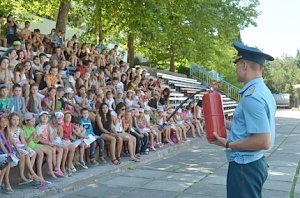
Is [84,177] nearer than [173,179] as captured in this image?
Yes

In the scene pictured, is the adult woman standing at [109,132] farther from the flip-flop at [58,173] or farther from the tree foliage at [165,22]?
the tree foliage at [165,22]

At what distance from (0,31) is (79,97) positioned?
347 cm

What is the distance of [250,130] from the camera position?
3297mm

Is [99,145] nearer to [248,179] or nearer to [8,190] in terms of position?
[8,190]

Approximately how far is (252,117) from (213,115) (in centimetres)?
47

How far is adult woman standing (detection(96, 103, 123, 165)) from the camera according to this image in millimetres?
10023

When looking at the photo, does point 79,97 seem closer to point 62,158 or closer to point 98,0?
point 62,158

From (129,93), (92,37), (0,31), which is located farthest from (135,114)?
(92,37)

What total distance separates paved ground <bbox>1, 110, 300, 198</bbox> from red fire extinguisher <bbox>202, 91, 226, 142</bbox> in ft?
12.4

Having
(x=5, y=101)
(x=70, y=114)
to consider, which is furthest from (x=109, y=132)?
(x=5, y=101)

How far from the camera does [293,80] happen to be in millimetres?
67438

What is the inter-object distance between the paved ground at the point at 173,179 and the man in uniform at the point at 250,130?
3920mm

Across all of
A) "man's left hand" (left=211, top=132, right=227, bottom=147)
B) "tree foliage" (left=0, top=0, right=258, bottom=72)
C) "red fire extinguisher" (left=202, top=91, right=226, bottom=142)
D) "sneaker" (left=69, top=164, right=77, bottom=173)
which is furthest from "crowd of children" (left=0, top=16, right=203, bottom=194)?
"man's left hand" (left=211, top=132, right=227, bottom=147)

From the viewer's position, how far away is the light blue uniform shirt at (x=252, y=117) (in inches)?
129
